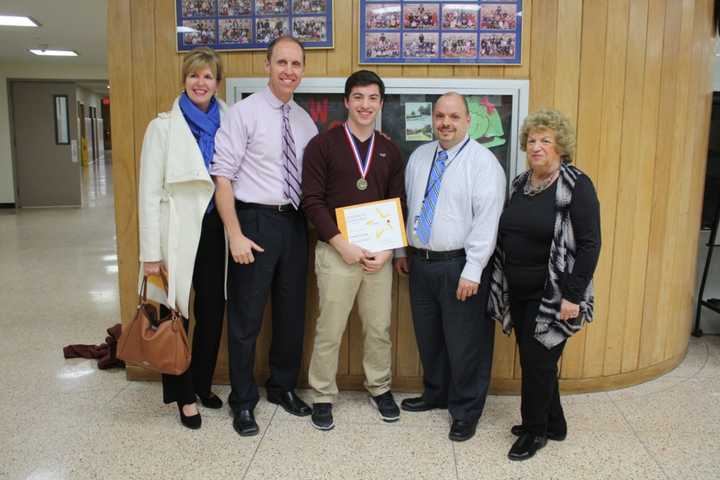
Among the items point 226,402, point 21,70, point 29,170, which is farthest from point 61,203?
point 226,402

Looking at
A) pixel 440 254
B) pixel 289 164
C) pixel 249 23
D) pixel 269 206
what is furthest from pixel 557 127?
pixel 249 23

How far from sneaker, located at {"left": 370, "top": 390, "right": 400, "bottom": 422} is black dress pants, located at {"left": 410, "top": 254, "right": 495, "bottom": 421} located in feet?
0.84

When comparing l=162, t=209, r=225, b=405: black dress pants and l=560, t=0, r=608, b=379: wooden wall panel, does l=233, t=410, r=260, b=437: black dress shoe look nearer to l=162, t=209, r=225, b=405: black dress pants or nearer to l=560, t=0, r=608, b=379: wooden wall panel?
l=162, t=209, r=225, b=405: black dress pants

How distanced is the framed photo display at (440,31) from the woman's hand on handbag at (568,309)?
4.12 ft

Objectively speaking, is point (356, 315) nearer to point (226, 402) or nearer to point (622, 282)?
point (226, 402)

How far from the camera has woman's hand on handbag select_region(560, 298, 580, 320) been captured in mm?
2318

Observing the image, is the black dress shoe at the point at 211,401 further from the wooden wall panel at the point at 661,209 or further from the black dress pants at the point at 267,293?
the wooden wall panel at the point at 661,209

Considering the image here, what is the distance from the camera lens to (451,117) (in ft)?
8.48

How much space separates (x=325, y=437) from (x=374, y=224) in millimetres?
969

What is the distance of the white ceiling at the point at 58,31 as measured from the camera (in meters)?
6.69

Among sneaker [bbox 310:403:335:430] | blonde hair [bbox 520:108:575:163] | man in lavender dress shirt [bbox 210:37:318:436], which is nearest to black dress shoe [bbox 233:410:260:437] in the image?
man in lavender dress shirt [bbox 210:37:318:436]

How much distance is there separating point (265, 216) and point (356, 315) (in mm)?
847

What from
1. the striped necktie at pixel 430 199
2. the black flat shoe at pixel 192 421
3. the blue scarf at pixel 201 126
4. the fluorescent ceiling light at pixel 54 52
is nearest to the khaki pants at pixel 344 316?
the striped necktie at pixel 430 199

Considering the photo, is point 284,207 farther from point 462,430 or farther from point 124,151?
point 462,430
